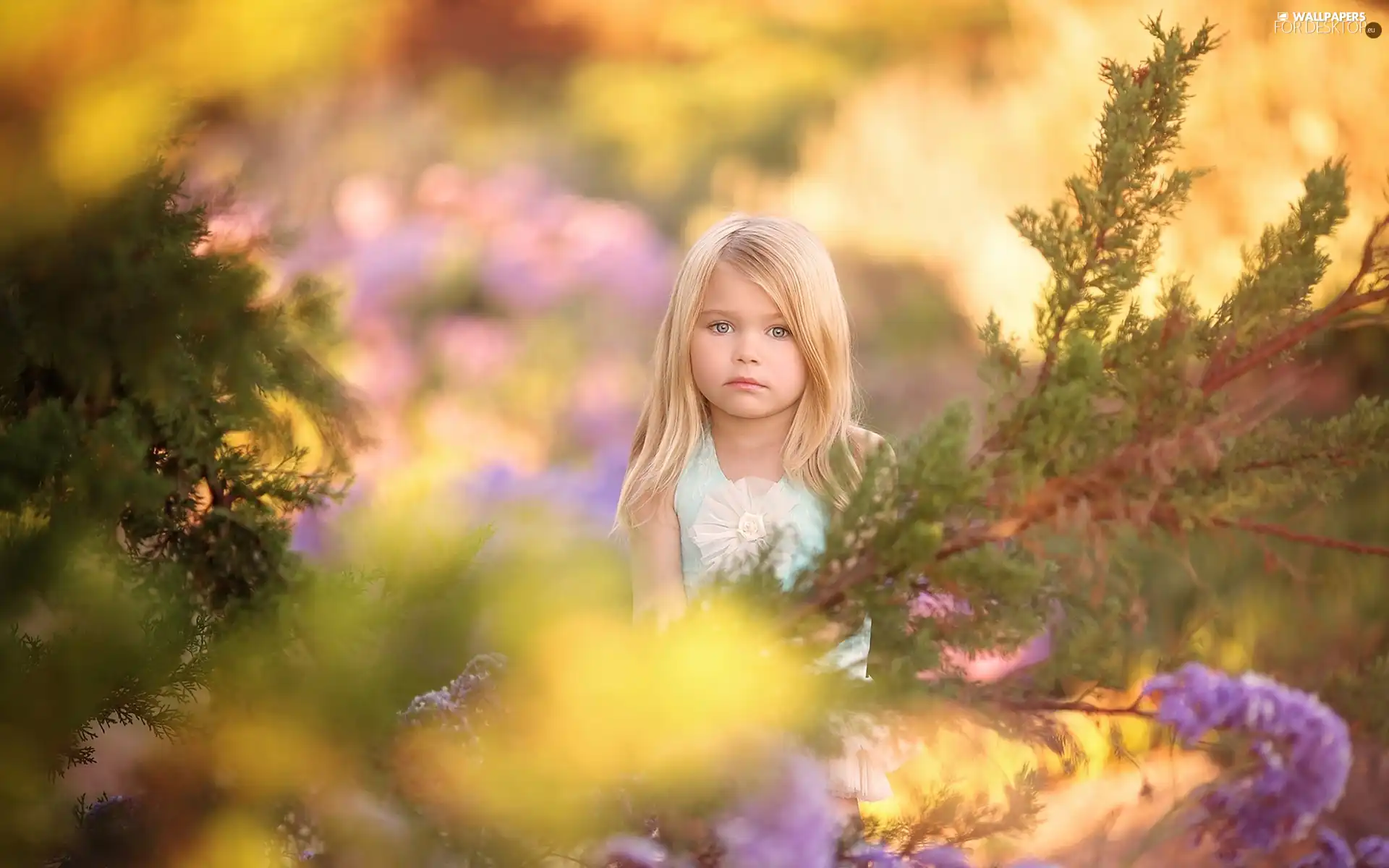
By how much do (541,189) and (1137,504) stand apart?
6.20 feet

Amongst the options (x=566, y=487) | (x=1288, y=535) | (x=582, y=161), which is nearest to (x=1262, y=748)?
(x=1288, y=535)

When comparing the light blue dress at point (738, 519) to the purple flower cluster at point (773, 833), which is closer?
the purple flower cluster at point (773, 833)

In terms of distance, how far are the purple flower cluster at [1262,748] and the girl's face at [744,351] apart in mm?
467

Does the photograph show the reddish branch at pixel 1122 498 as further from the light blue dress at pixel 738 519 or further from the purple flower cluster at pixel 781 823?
the light blue dress at pixel 738 519

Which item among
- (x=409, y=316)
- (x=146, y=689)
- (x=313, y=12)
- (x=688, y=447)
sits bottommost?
(x=146, y=689)

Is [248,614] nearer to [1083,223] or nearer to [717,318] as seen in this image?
[1083,223]

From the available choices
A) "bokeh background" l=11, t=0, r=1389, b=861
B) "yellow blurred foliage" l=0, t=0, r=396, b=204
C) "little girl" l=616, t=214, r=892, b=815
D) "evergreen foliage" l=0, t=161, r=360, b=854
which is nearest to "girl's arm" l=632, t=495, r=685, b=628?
"little girl" l=616, t=214, r=892, b=815

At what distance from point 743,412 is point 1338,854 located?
19.2 inches

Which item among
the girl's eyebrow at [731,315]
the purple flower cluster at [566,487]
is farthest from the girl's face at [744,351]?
the purple flower cluster at [566,487]

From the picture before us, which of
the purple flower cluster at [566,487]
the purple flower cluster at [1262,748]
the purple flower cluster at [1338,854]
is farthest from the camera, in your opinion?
the purple flower cluster at [566,487]

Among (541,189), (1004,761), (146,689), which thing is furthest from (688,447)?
(541,189)

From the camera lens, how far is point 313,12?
0.47m

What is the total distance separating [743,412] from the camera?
0.96 m

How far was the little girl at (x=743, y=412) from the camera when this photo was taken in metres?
0.95
